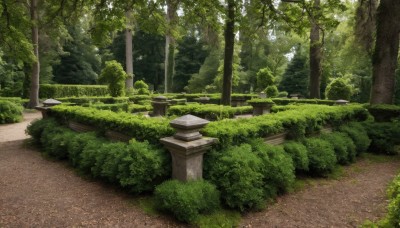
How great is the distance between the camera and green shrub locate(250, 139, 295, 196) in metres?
4.68

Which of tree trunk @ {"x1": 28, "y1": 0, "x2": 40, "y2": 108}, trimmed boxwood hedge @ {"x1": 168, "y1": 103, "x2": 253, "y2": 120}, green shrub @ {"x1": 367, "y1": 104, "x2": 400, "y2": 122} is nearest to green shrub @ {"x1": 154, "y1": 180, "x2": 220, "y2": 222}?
trimmed boxwood hedge @ {"x1": 168, "y1": 103, "x2": 253, "y2": 120}

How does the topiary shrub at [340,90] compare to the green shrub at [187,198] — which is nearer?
the green shrub at [187,198]

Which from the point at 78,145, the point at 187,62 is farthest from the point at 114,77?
the point at 187,62

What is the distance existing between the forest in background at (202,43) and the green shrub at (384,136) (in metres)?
1.91

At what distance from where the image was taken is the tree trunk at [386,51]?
902cm

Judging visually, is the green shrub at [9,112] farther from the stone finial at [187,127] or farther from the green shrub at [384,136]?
the green shrub at [384,136]

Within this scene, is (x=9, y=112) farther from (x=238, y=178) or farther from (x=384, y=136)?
(x=384, y=136)

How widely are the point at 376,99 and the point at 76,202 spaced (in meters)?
10.1

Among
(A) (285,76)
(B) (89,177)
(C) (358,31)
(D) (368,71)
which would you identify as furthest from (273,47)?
(B) (89,177)

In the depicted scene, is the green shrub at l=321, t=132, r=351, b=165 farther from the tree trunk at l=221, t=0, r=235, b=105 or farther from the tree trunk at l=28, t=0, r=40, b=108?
the tree trunk at l=28, t=0, r=40, b=108

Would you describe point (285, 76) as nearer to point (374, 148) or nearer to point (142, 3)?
point (374, 148)

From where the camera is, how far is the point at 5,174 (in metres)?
5.66

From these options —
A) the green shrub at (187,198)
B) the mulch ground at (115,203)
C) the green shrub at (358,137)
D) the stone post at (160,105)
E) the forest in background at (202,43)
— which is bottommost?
the mulch ground at (115,203)

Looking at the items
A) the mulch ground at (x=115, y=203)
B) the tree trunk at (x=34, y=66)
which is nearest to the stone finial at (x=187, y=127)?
the mulch ground at (x=115, y=203)
